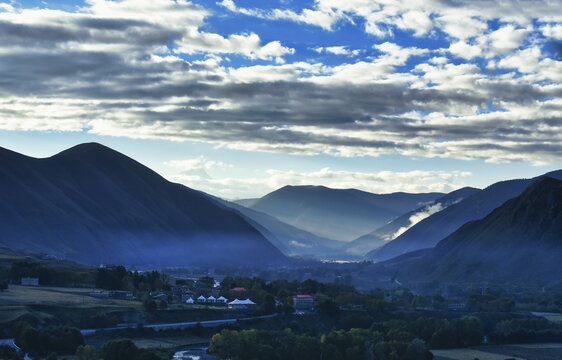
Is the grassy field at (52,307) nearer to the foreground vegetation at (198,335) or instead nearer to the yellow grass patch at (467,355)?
the foreground vegetation at (198,335)

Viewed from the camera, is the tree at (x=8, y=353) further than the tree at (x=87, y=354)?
No

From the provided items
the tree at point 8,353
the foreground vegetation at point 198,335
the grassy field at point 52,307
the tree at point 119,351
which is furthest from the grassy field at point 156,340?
the tree at point 8,353

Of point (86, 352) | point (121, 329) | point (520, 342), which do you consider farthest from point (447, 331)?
point (86, 352)

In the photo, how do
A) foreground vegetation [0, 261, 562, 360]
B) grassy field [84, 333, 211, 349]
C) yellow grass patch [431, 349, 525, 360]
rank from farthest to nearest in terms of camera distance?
yellow grass patch [431, 349, 525, 360] → grassy field [84, 333, 211, 349] → foreground vegetation [0, 261, 562, 360]

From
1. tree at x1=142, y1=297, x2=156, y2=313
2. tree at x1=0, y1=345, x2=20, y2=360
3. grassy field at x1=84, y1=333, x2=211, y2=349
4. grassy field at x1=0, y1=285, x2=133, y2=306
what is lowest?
grassy field at x1=84, y1=333, x2=211, y2=349

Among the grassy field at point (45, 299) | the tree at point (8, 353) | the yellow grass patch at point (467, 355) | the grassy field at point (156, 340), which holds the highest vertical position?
the grassy field at point (45, 299)

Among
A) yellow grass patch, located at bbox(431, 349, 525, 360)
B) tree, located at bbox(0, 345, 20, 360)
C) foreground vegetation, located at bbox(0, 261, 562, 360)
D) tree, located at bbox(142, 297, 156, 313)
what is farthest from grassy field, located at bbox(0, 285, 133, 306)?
yellow grass patch, located at bbox(431, 349, 525, 360)

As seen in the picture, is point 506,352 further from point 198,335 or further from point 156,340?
point 156,340

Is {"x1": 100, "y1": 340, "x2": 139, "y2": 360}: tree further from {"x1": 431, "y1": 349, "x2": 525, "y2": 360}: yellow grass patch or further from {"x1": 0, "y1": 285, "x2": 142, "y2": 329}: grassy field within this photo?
{"x1": 431, "y1": 349, "x2": 525, "y2": 360}: yellow grass patch

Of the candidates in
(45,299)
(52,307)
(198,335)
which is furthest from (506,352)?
(45,299)
